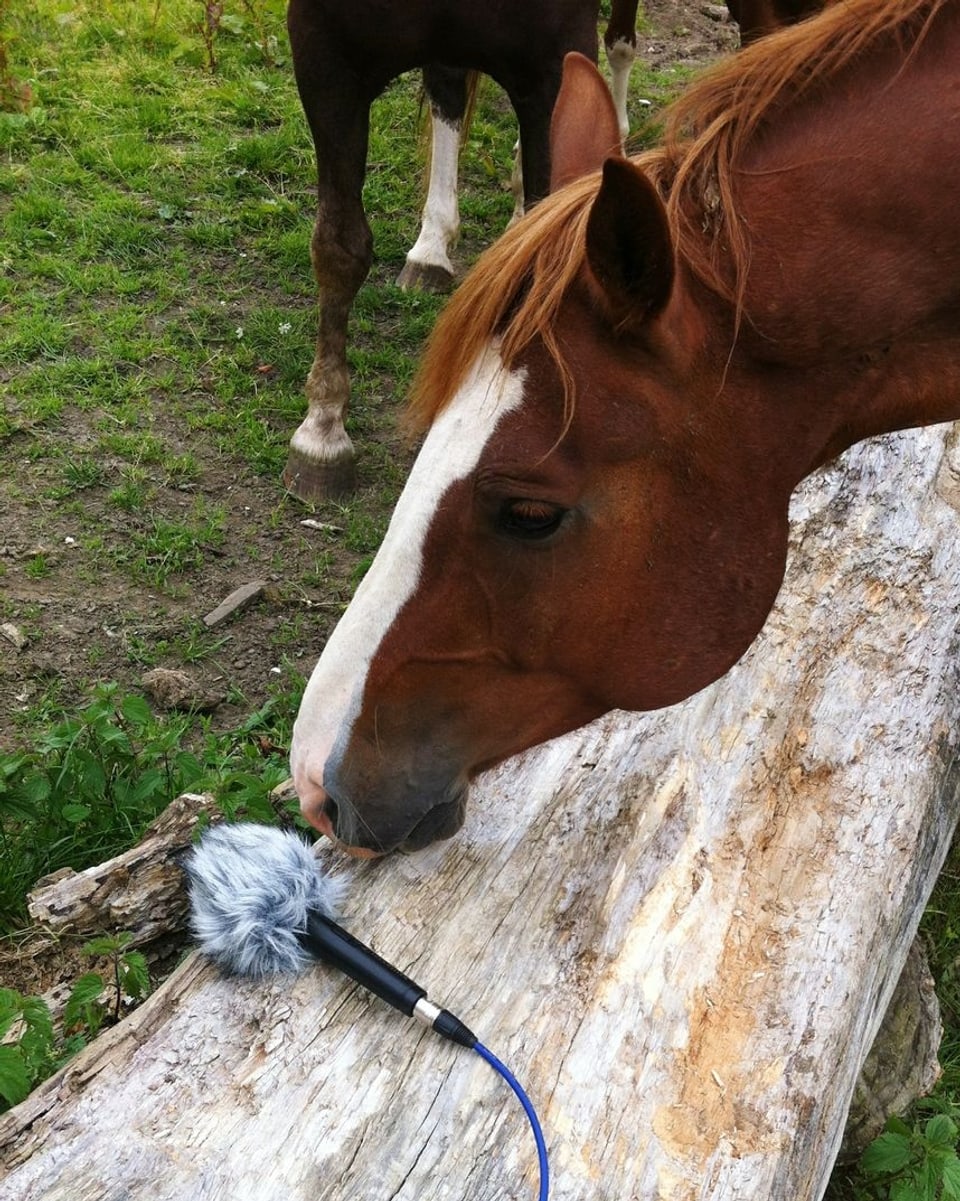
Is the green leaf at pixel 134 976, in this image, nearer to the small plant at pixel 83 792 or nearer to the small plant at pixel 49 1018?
the small plant at pixel 49 1018

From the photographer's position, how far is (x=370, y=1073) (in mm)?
1646

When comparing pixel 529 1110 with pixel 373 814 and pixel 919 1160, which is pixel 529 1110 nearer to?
pixel 373 814

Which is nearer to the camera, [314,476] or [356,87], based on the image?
[356,87]

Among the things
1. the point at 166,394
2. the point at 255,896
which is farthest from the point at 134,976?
the point at 166,394

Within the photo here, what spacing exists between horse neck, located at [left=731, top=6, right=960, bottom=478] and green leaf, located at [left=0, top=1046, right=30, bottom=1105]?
1607 millimetres

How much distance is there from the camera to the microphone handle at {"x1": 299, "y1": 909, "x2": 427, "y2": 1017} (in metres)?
1.71

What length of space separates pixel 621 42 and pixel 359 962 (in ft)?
18.7

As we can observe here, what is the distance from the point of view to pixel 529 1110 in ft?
5.26

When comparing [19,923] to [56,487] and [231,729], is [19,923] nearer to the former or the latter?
[231,729]

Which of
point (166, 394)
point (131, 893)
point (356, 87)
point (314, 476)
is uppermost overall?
point (356, 87)

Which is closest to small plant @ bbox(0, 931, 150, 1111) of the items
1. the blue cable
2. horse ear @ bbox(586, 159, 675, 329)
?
the blue cable

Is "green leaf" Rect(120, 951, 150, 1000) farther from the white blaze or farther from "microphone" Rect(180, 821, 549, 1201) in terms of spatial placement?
the white blaze

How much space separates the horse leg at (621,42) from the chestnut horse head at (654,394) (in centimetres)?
434

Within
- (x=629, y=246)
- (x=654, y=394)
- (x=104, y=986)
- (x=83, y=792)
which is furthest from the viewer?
(x=83, y=792)
